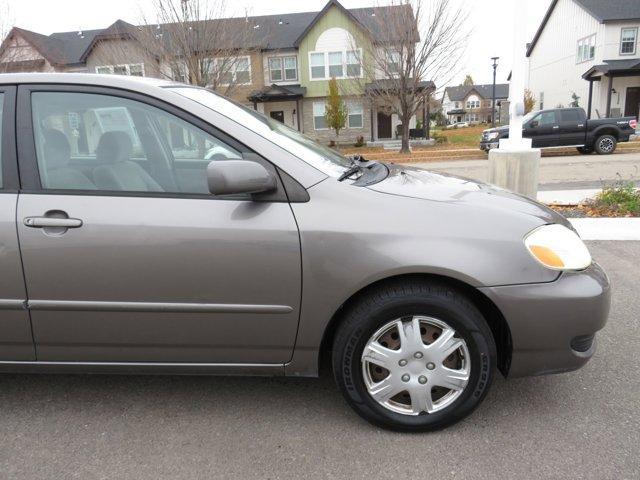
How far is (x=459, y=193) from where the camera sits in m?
2.73

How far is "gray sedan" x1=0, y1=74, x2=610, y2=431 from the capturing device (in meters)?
2.38

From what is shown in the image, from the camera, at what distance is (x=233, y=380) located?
3115mm

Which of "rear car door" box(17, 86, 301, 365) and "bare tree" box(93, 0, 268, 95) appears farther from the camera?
"bare tree" box(93, 0, 268, 95)

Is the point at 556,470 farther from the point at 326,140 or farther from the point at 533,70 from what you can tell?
the point at 533,70

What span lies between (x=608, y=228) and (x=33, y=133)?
6165mm

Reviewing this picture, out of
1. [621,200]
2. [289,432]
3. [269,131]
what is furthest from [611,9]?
[289,432]

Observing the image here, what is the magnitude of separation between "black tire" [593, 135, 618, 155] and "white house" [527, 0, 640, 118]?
39.1ft

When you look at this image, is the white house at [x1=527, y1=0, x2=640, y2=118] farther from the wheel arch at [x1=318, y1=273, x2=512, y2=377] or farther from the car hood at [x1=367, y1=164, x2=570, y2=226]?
the wheel arch at [x1=318, y1=273, x2=512, y2=377]

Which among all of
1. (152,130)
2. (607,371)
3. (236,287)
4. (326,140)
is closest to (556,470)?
(607,371)

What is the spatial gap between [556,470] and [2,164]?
2917 millimetres

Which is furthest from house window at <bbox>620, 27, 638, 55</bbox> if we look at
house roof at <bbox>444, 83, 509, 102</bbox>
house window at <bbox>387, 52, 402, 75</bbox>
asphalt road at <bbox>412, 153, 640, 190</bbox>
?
house roof at <bbox>444, 83, 509, 102</bbox>

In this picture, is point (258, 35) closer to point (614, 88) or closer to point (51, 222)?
point (614, 88)

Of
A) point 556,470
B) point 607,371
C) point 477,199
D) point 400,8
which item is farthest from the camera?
point 400,8

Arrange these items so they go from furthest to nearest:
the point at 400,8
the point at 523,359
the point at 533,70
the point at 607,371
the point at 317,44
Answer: the point at 533,70 → the point at 317,44 → the point at 400,8 → the point at 607,371 → the point at 523,359
